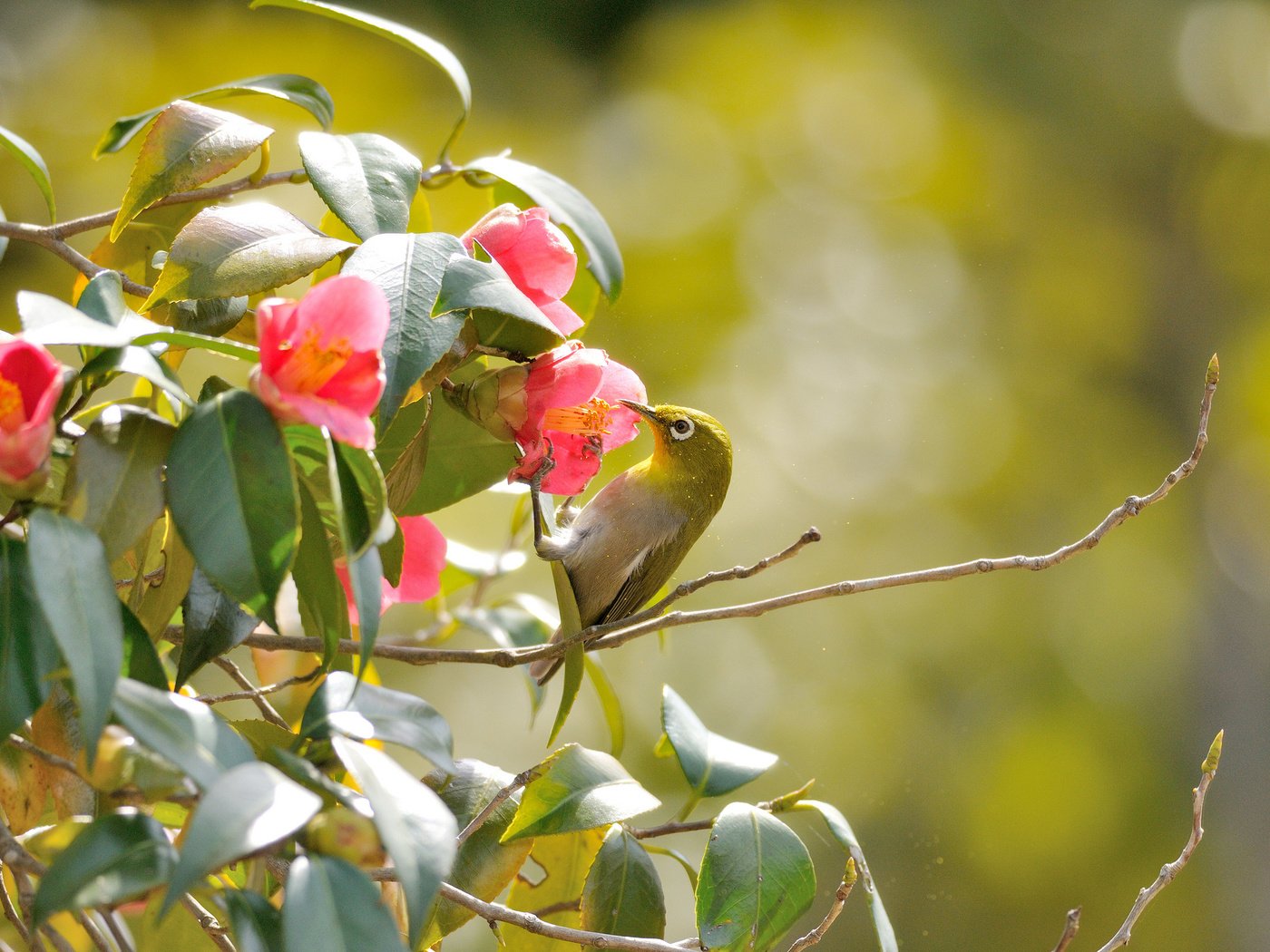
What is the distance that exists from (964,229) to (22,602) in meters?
4.94

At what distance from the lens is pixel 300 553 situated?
0.44 m

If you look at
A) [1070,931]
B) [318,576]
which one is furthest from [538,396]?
[1070,931]

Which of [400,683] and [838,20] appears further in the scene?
[838,20]

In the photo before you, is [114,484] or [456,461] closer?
[114,484]

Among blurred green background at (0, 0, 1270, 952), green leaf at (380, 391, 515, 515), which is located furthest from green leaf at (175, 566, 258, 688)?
blurred green background at (0, 0, 1270, 952)

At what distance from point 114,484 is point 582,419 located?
28cm

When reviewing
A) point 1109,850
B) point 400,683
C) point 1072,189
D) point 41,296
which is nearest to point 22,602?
point 41,296

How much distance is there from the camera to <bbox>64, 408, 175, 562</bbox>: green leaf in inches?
15.5

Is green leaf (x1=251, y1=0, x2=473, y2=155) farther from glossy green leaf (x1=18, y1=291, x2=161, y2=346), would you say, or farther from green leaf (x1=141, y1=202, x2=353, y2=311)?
glossy green leaf (x1=18, y1=291, x2=161, y2=346)

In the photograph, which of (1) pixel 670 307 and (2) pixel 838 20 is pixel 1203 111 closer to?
(2) pixel 838 20

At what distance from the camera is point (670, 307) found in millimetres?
3811

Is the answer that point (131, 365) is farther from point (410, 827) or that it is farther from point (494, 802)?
point (494, 802)

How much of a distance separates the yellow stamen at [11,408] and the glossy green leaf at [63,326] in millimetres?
20

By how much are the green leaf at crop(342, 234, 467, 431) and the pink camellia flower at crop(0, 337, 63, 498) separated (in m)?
0.11
